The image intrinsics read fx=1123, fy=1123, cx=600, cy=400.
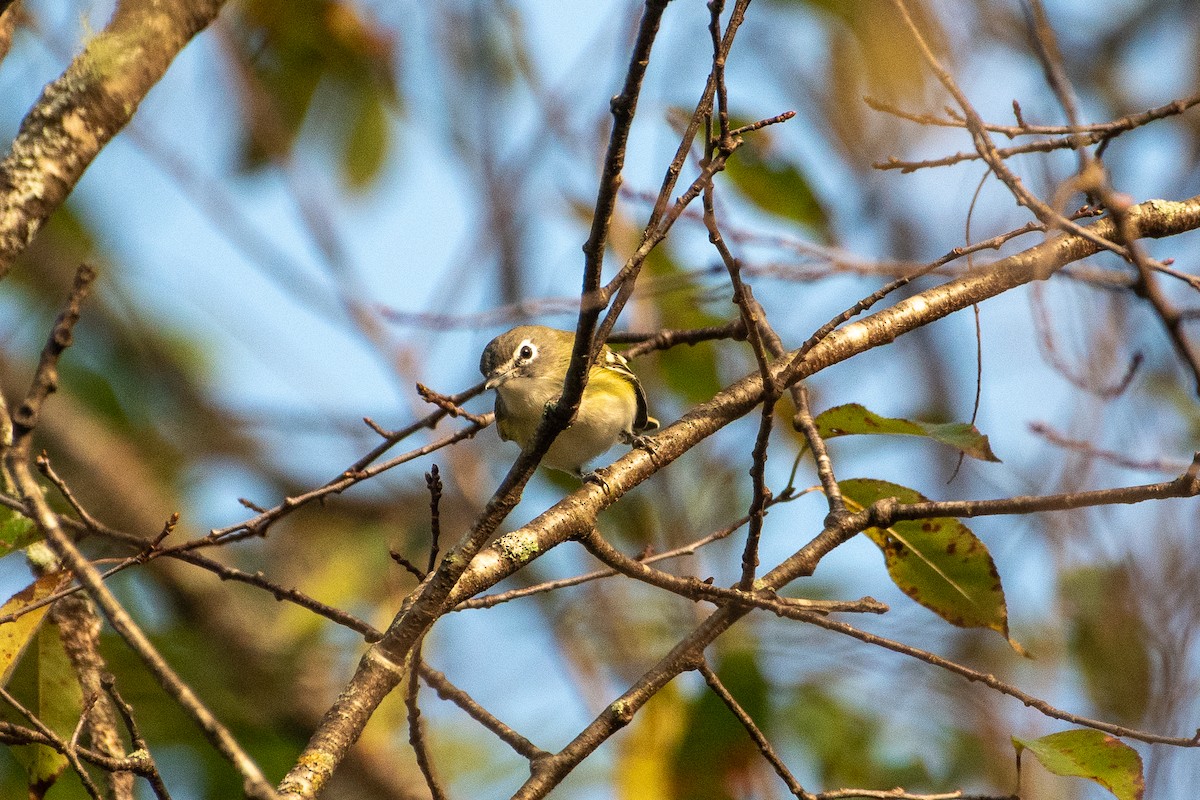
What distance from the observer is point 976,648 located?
6531 millimetres

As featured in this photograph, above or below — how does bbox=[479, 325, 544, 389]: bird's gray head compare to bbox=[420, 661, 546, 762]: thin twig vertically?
above

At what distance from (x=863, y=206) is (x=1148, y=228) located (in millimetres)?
4435

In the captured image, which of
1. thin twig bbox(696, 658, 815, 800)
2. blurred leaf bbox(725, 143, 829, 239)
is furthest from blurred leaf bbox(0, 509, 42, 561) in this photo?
blurred leaf bbox(725, 143, 829, 239)

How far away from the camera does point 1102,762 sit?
2264mm

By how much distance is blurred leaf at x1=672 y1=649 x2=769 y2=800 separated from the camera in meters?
3.62

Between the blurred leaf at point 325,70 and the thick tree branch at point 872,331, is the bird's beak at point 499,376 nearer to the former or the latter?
the thick tree branch at point 872,331

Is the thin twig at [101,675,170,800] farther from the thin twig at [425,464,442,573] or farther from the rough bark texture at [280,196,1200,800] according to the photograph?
the thin twig at [425,464,442,573]

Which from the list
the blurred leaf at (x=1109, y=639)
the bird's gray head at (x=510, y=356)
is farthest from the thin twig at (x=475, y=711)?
the blurred leaf at (x=1109, y=639)

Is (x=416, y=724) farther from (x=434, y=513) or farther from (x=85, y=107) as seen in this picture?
(x=85, y=107)

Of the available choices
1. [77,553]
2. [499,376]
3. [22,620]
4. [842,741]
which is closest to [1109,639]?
[842,741]

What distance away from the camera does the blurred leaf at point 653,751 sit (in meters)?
3.72

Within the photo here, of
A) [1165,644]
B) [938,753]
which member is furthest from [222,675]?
[1165,644]

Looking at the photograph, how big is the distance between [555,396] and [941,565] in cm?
176

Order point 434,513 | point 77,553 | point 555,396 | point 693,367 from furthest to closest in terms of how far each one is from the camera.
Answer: point 693,367 → point 555,396 → point 434,513 → point 77,553
